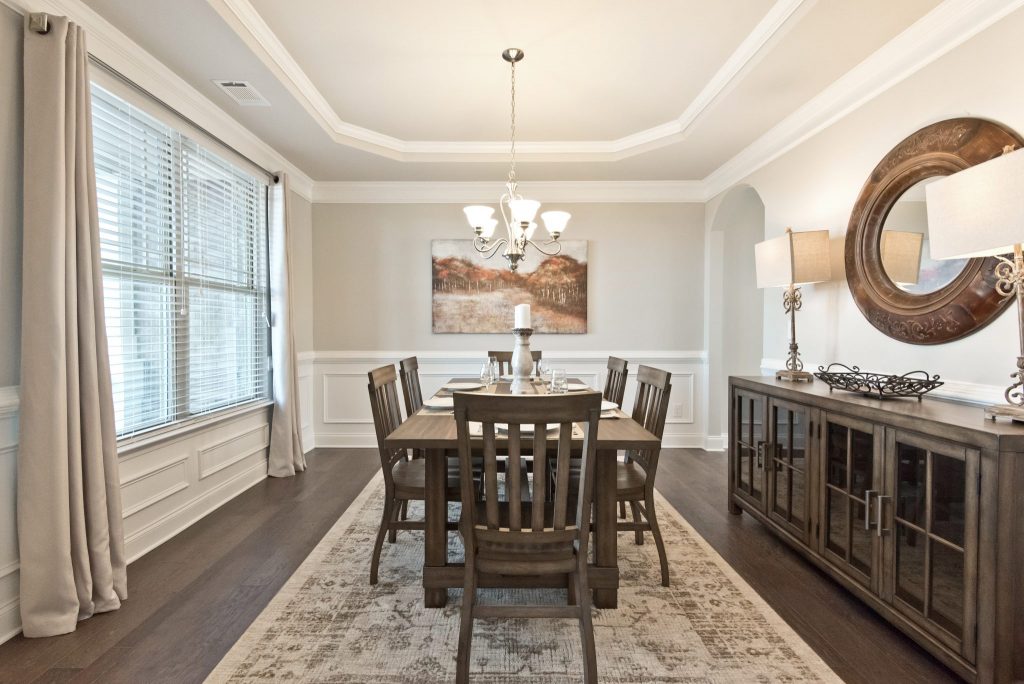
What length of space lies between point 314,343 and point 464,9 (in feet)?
11.8

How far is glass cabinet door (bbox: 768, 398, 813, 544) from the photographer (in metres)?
2.60

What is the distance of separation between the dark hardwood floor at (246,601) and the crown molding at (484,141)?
2.59 meters

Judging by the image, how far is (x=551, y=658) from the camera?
1.92 metres

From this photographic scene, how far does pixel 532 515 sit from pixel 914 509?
4.49 ft

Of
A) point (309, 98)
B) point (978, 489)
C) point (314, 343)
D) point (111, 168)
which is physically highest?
point (309, 98)

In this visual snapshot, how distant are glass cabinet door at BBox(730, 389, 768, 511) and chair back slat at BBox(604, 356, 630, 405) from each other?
69cm

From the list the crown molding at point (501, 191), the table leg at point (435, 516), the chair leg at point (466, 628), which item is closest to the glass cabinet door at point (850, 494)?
the chair leg at point (466, 628)

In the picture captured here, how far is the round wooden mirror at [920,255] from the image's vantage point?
2262 millimetres

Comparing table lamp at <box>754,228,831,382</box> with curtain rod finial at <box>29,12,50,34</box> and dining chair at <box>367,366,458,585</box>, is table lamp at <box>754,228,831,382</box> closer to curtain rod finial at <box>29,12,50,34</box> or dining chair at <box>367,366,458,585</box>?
dining chair at <box>367,366,458,585</box>

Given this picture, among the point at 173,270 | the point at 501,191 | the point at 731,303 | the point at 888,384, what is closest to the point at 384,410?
the point at 173,270

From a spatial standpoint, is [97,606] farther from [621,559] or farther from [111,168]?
[621,559]

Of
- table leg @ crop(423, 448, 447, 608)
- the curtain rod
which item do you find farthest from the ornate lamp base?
the curtain rod

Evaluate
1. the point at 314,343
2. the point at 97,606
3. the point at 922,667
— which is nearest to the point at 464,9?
the point at 97,606

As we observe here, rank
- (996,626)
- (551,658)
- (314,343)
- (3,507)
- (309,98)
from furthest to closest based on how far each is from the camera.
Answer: (314,343) → (309,98) → (3,507) → (551,658) → (996,626)
